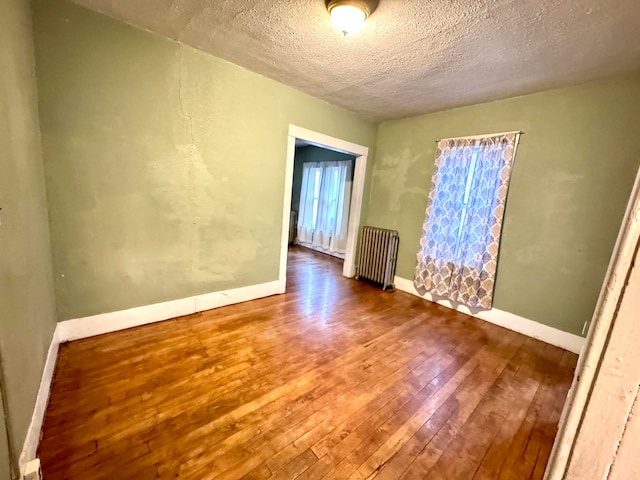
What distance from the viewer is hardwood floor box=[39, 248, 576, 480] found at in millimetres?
1250

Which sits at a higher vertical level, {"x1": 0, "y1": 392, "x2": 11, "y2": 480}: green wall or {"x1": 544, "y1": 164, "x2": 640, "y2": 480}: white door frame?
{"x1": 544, "y1": 164, "x2": 640, "y2": 480}: white door frame

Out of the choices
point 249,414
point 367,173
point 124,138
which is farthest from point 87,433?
point 367,173

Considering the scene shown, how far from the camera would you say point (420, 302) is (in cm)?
340

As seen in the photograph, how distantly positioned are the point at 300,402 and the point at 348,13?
2.38m

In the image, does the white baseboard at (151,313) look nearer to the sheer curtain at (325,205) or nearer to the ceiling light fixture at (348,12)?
the ceiling light fixture at (348,12)

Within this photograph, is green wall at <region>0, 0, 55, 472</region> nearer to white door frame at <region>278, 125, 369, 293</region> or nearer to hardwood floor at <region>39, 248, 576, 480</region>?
hardwood floor at <region>39, 248, 576, 480</region>

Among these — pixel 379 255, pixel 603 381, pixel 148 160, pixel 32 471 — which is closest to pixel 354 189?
pixel 379 255

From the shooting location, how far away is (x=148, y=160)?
2.17m

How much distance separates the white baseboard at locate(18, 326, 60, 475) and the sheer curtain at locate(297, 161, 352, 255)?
4394 millimetres

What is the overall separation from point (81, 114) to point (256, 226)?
5.40ft

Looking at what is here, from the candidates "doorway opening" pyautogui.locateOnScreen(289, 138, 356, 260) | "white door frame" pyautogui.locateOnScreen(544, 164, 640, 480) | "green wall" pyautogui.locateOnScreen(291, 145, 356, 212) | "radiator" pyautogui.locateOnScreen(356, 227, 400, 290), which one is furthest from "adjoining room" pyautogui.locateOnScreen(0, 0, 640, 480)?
"green wall" pyautogui.locateOnScreen(291, 145, 356, 212)

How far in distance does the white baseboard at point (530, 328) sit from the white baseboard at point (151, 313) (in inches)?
101

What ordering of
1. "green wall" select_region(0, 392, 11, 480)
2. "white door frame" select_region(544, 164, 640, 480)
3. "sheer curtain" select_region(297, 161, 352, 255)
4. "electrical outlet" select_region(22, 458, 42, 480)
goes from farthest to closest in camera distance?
"sheer curtain" select_region(297, 161, 352, 255) < "electrical outlet" select_region(22, 458, 42, 480) < "green wall" select_region(0, 392, 11, 480) < "white door frame" select_region(544, 164, 640, 480)

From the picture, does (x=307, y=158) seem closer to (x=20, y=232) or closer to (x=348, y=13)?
(x=348, y=13)
